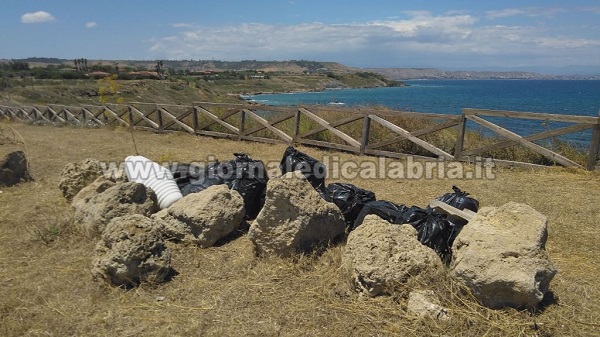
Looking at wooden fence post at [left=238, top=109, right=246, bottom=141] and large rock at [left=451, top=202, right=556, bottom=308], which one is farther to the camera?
wooden fence post at [left=238, top=109, right=246, bottom=141]

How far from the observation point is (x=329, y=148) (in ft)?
35.6

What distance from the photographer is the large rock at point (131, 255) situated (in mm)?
3863

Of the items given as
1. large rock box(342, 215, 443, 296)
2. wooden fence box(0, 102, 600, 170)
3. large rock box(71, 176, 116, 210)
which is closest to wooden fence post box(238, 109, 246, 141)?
wooden fence box(0, 102, 600, 170)

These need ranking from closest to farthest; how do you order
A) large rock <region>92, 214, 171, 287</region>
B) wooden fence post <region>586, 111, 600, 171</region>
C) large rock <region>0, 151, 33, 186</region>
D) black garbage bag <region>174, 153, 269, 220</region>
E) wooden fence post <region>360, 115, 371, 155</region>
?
1. large rock <region>92, 214, 171, 287</region>
2. black garbage bag <region>174, 153, 269, 220</region>
3. large rock <region>0, 151, 33, 186</region>
4. wooden fence post <region>586, 111, 600, 171</region>
5. wooden fence post <region>360, 115, 371, 155</region>

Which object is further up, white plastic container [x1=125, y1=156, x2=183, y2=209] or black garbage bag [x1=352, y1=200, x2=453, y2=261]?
white plastic container [x1=125, y1=156, x2=183, y2=209]

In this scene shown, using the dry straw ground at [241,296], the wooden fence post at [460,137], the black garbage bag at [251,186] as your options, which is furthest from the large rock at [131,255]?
the wooden fence post at [460,137]

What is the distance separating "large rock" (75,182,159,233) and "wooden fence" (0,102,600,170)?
6.16 metres

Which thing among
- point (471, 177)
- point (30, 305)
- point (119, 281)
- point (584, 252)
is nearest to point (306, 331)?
point (119, 281)

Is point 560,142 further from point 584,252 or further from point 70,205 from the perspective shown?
point 70,205

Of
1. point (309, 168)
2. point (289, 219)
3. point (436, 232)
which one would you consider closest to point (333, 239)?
point (289, 219)

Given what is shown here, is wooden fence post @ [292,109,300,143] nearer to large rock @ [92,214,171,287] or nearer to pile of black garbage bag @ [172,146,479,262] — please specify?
pile of black garbage bag @ [172,146,479,262]

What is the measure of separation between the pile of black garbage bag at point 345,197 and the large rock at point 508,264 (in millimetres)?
685

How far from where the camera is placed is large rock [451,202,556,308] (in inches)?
125

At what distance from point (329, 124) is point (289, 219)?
6.64 metres
